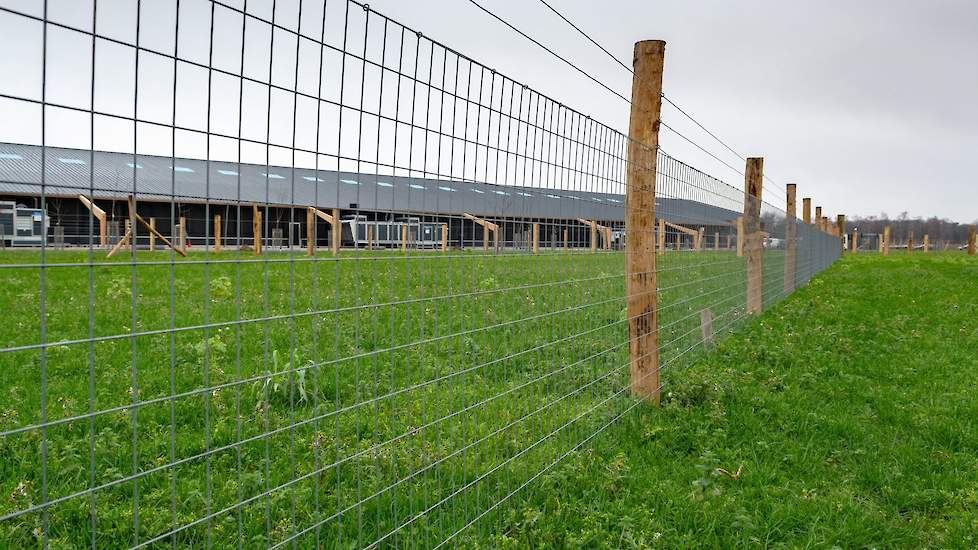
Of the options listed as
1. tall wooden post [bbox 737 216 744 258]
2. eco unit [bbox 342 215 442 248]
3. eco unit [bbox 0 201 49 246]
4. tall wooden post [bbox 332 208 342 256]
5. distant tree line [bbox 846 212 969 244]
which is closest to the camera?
eco unit [bbox 0 201 49 246]

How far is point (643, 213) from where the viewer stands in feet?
18.6

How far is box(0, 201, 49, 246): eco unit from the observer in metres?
1.71

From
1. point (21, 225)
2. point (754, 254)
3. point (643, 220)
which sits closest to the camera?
point (21, 225)

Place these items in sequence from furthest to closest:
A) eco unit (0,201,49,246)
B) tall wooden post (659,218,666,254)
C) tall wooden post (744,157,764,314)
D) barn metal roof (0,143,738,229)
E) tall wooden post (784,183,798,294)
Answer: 1. tall wooden post (784,183,798,294)
2. tall wooden post (744,157,764,314)
3. tall wooden post (659,218,666,254)
4. barn metal roof (0,143,738,229)
5. eco unit (0,201,49,246)

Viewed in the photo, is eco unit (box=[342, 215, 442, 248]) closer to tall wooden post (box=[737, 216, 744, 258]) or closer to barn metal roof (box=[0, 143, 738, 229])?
barn metal roof (box=[0, 143, 738, 229])

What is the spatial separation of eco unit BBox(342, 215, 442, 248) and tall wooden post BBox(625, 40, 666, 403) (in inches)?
111

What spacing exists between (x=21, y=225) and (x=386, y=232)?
55.1 inches

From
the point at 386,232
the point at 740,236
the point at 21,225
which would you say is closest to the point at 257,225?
the point at 21,225

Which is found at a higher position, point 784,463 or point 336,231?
point 336,231

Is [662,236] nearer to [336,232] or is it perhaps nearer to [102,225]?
[336,232]

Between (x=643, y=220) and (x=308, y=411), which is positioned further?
(x=643, y=220)

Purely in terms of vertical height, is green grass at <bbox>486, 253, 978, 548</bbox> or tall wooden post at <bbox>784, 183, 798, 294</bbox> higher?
tall wooden post at <bbox>784, 183, 798, 294</bbox>

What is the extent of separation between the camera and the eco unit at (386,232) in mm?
2900

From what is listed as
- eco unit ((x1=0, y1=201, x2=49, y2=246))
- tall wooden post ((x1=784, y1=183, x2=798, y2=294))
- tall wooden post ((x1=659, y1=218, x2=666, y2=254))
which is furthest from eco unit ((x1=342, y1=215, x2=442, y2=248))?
tall wooden post ((x1=784, y1=183, x2=798, y2=294))
